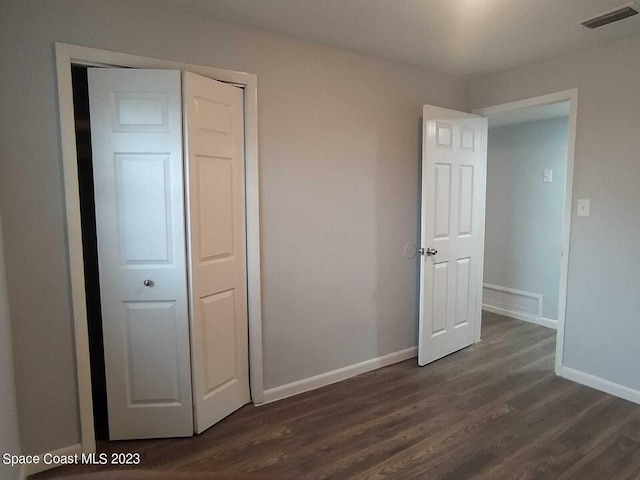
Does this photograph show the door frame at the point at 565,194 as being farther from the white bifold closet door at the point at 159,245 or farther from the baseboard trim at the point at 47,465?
the baseboard trim at the point at 47,465

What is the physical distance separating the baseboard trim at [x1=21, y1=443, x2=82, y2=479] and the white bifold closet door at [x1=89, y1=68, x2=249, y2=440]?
0.57 ft

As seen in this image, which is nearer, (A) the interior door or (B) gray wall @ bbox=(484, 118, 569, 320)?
(A) the interior door

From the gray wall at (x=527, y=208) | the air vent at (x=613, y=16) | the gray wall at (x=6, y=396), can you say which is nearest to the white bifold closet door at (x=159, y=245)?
the gray wall at (x=6, y=396)

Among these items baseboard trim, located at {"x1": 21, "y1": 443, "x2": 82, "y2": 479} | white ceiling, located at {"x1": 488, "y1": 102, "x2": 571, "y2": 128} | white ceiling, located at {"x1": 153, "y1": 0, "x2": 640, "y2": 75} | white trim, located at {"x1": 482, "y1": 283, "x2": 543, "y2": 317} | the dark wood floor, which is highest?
white ceiling, located at {"x1": 153, "y1": 0, "x2": 640, "y2": 75}

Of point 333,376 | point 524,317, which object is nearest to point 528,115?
point 524,317

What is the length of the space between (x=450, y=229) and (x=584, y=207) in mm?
942

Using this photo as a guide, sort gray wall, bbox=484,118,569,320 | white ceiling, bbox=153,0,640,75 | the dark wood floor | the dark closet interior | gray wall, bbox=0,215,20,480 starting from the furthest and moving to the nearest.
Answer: gray wall, bbox=484,118,569,320
the dark closet interior
white ceiling, bbox=153,0,640,75
the dark wood floor
gray wall, bbox=0,215,20,480

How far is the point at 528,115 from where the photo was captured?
373 centimetres

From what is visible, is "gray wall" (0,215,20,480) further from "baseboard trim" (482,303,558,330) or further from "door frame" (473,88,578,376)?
"baseboard trim" (482,303,558,330)

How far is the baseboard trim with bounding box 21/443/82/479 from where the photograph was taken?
1890mm

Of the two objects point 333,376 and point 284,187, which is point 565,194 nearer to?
point 284,187

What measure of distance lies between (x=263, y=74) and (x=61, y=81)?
3.54 feet

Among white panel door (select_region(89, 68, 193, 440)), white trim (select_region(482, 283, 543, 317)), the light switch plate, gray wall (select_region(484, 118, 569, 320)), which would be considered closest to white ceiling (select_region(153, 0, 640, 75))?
white panel door (select_region(89, 68, 193, 440))

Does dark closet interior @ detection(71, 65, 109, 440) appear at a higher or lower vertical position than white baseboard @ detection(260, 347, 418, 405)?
higher
